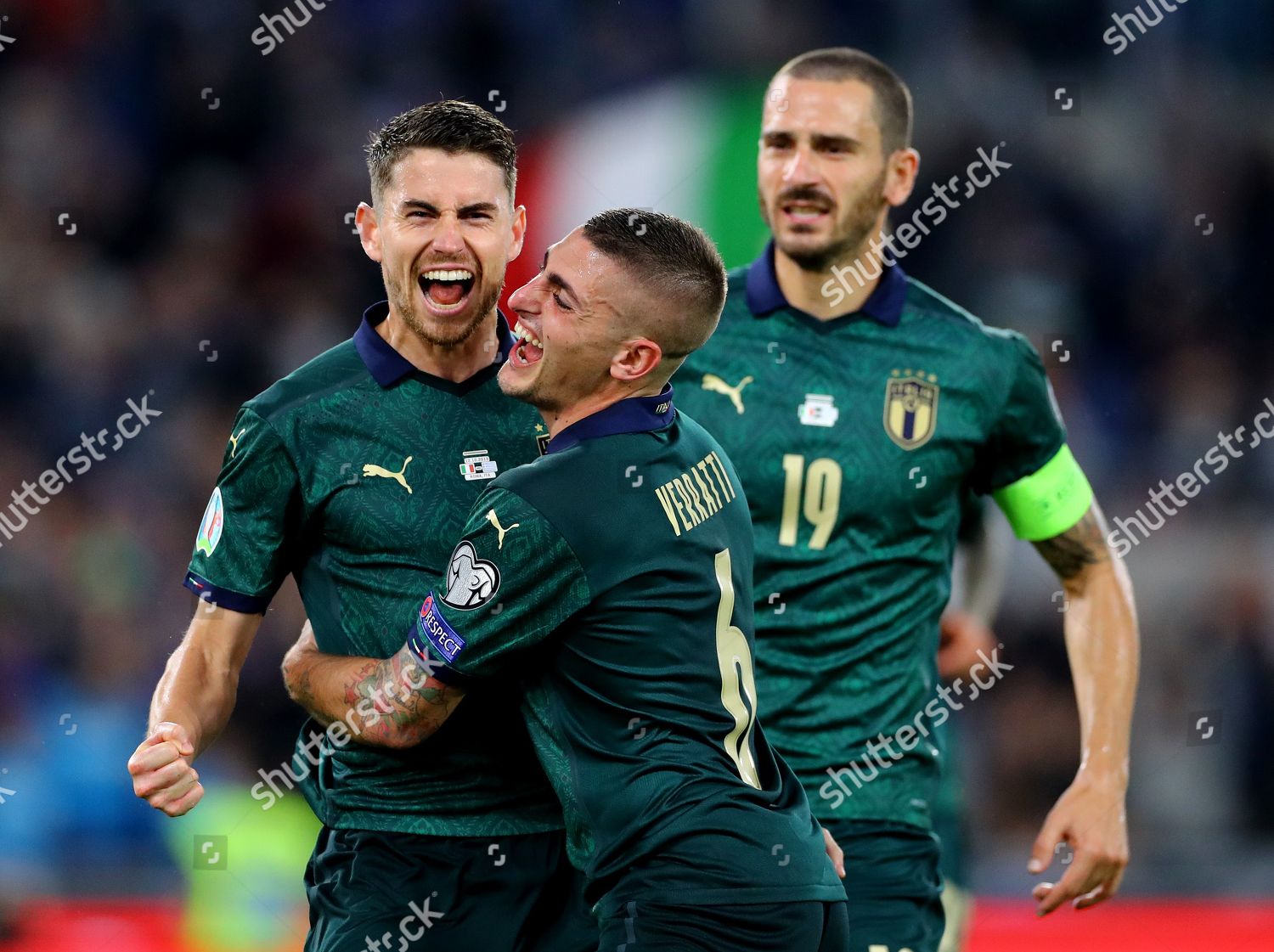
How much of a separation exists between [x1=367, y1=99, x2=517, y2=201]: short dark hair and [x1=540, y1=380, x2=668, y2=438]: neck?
1.94 ft

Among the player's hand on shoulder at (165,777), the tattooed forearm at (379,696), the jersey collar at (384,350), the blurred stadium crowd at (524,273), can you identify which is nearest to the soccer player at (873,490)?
the jersey collar at (384,350)

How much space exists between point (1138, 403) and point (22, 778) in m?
6.10

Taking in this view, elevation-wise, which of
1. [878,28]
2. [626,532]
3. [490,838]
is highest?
[878,28]

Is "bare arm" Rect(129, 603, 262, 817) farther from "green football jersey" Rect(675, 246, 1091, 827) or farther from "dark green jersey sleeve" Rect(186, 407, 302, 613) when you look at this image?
"green football jersey" Rect(675, 246, 1091, 827)

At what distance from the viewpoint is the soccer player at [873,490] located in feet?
14.3

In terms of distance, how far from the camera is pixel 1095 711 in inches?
179

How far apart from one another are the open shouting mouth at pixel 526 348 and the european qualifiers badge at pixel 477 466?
11.6 inches

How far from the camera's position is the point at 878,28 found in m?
11.1

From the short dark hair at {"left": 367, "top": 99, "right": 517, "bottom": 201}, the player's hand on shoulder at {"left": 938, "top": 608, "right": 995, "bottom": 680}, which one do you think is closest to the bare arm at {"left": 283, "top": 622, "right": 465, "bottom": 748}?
the short dark hair at {"left": 367, "top": 99, "right": 517, "bottom": 201}

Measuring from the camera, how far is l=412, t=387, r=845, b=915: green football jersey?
124 inches

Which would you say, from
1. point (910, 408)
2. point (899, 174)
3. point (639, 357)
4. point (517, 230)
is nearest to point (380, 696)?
point (639, 357)

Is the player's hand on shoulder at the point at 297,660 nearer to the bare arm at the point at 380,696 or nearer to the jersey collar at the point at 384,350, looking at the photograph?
the bare arm at the point at 380,696

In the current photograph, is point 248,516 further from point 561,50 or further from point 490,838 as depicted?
point 561,50

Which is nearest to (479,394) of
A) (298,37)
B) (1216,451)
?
(1216,451)
